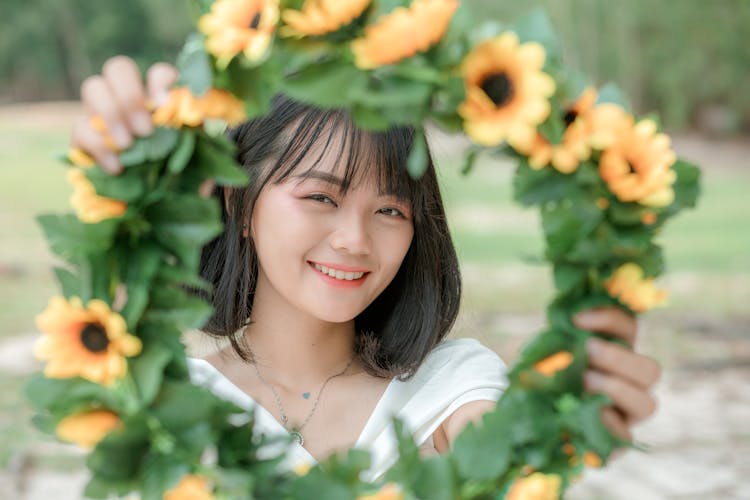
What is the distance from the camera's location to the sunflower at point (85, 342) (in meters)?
1.00

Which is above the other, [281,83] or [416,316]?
[281,83]

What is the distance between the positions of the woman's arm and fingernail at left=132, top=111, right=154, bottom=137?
20.6 inches

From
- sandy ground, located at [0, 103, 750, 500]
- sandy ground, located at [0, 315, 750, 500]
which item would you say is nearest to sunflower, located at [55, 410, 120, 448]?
sandy ground, located at [0, 103, 750, 500]

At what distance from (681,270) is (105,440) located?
237 inches

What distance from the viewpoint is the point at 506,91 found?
100cm

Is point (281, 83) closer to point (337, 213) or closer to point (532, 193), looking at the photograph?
point (532, 193)

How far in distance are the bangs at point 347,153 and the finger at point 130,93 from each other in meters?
0.45

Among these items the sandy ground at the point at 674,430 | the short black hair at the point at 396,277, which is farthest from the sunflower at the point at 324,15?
the sandy ground at the point at 674,430

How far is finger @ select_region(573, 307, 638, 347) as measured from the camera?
102cm

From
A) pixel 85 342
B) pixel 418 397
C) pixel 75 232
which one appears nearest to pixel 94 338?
pixel 85 342

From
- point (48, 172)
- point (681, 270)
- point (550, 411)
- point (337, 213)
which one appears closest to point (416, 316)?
point (337, 213)

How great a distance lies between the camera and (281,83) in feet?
3.31

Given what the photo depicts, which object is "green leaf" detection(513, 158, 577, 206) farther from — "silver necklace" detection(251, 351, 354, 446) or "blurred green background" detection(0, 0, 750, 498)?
"silver necklace" detection(251, 351, 354, 446)

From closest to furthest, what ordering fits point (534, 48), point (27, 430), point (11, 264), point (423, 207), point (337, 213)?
point (534, 48) → point (337, 213) → point (423, 207) → point (27, 430) → point (11, 264)
